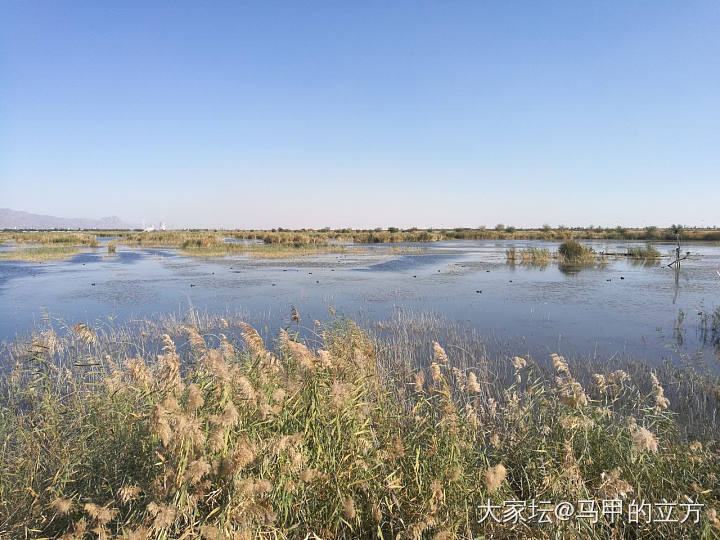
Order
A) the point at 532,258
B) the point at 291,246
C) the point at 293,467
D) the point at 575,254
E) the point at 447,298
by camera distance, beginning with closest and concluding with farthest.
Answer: the point at 293,467 → the point at 447,298 → the point at 575,254 → the point at 532,258 → the point at 291,246

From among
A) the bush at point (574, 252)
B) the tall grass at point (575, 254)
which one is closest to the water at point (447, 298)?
the tall grass at point (575, 254)

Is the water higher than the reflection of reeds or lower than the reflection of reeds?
lower

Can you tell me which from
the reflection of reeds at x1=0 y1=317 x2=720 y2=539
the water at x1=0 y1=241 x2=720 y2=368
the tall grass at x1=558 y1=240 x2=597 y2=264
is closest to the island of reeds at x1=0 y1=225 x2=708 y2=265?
the tall grass at x1=558 y1=240 x2=597 y2=264

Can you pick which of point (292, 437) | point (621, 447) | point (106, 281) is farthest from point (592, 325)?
point (106, 281)

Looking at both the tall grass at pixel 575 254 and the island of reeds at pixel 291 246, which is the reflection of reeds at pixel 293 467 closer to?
the island of reeds at pixel 291 246

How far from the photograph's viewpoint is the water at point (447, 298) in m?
10.6

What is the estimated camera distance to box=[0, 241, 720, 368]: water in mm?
10633

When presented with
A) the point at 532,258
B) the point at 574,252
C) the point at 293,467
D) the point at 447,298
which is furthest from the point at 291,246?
the point at 293,467

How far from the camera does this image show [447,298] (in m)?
16.0

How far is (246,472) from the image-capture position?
8.73 feet

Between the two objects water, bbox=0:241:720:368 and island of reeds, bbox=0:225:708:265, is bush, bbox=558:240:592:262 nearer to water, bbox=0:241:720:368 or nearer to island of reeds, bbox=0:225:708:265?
island of reeds, bbox=0:225:708:265

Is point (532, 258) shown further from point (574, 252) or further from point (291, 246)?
point (291, 246)

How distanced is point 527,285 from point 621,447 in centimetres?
1614

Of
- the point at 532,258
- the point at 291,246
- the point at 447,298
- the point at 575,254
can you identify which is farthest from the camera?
the point at 291,246
